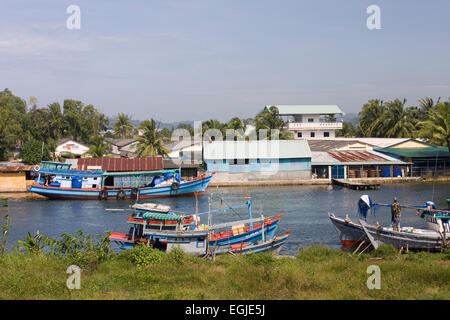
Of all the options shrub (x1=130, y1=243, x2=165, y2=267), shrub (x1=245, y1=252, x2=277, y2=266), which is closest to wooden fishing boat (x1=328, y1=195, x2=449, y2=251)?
shrub (x1=245, y1=252, x2=277, y2=266)

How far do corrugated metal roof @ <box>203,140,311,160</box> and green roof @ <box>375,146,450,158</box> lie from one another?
9350mm

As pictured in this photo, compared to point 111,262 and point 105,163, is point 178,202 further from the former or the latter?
point 111,262

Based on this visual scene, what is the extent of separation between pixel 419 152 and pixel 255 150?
16.9 m

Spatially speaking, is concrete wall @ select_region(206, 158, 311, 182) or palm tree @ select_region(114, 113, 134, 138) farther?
palm tree @ select_region(114, 113, 134, 138)

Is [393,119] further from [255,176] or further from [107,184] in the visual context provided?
[107,184]

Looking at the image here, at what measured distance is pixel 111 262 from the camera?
1583 centimetres

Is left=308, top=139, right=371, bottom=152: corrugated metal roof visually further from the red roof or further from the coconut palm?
the red roof

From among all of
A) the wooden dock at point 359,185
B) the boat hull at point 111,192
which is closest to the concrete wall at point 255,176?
the wooden dock at point 359,185

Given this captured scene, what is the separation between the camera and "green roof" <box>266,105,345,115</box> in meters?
62.0

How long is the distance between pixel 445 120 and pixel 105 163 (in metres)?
31.3

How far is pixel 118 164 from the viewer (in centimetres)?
4150

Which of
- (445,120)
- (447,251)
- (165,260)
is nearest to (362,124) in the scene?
(445,120)

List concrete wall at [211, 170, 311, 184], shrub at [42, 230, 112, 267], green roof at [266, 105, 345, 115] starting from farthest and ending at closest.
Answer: green roof at [266, 105, 345, 115], concrete wall at [211, 170, 311, 184], shrub at [42, 230, 112, 267]

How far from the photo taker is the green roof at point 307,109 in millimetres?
62025
